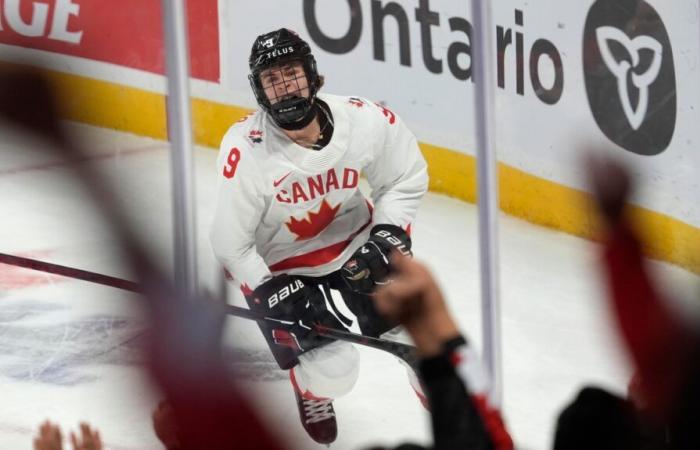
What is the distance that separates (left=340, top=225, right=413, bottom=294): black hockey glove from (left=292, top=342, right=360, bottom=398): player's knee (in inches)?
5.2

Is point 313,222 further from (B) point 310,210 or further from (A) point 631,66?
(A) point 631,66

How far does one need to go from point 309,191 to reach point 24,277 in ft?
3.96

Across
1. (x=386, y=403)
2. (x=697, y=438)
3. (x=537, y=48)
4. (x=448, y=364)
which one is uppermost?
(x=448, y=364)

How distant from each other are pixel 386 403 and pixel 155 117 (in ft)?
4.08

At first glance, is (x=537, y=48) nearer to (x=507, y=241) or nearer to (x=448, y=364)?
(x=507, y=241)

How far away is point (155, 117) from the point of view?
340cm

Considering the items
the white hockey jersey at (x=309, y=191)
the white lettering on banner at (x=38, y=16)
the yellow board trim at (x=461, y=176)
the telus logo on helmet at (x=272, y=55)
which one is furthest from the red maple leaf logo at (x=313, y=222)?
the white lettering on banner at (x=38, y=16)

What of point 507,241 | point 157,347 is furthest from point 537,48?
point 157,347

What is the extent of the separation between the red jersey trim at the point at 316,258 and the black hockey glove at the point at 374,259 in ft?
0.13

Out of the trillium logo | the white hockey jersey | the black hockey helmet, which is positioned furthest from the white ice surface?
the trillium logo

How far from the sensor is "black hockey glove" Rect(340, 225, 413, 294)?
2369mm

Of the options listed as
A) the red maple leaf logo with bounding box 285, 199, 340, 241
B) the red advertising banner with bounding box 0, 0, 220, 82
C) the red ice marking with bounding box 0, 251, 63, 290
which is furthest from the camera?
the red advertising banner with bounding box 0, 0, 220, 82

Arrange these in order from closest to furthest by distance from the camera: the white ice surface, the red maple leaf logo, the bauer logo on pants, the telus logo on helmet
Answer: the telus logo on helmet
the red maple leaf logo
the white ice surface
the bauer logo on pants

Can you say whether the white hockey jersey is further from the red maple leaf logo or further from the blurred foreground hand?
the blurred foreground hand
